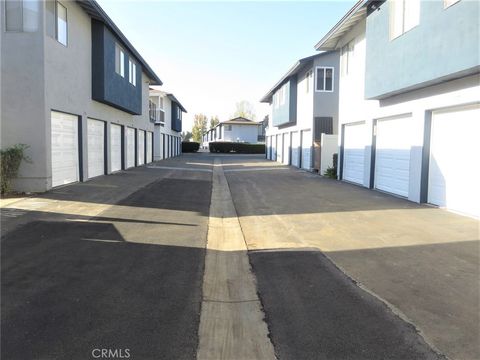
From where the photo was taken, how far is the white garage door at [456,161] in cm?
1030

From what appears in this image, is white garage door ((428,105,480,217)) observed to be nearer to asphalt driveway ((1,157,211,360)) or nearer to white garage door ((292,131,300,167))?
asphalt driveway ((1,157,211,360))

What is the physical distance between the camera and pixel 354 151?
18.3m

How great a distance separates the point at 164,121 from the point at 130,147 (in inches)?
583

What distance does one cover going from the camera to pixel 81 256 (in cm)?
677

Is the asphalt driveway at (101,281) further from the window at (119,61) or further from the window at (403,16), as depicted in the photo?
the window at (119,61)

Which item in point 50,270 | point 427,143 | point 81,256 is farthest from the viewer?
point 427,143

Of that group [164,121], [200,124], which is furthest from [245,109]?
[164,121]

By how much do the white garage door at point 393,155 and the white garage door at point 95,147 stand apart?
37.2 feet

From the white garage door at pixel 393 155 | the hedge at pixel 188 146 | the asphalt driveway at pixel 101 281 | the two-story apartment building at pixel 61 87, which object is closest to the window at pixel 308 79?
the two-story apartment building at pixel 61 87

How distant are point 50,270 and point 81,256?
741 mm

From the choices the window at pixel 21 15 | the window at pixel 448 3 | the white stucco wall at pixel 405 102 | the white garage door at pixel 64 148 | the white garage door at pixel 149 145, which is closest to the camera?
the window at pixel 448 3

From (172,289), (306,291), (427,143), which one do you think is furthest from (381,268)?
(427,143)

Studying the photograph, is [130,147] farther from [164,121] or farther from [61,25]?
[164,121]

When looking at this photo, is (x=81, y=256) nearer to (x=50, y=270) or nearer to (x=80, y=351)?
(x=50, y=270)
